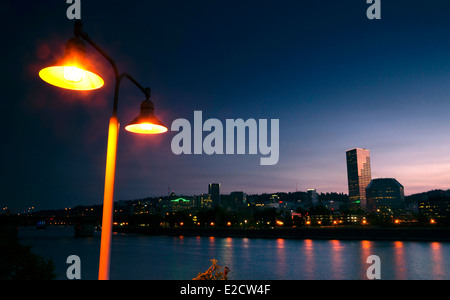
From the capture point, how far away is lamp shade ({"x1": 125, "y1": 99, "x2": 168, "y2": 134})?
5680 mm

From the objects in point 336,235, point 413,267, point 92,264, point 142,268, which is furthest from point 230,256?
point 336,235

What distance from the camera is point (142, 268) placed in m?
53.8

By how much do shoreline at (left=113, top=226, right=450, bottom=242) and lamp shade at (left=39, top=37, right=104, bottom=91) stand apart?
11256cm

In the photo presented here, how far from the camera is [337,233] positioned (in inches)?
4505

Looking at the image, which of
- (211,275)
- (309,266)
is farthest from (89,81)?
(309,266)

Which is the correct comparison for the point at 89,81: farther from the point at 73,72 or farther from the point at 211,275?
the point at 211,275

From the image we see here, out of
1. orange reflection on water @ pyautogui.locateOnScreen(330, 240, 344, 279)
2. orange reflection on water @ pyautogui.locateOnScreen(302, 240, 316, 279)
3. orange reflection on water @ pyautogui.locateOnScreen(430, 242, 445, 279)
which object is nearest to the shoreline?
orange reflection on water @ pyautogui.locateOnScreen(430, 242, 445, 279)

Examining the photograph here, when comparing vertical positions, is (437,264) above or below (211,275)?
below

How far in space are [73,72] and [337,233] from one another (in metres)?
121

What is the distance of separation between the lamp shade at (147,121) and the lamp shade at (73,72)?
912 millimetres

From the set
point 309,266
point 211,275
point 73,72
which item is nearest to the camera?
point 73,72

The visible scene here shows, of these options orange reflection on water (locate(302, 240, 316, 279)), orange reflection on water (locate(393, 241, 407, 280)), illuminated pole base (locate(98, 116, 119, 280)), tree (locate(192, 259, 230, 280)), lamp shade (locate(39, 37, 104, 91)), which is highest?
lamp shade (locate(39, 37, 104, 91))

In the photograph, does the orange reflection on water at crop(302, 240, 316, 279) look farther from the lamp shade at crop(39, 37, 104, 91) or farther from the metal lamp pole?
the lamp shade at crop(39, 37, 104, 91)
